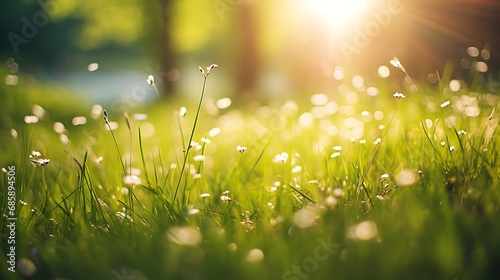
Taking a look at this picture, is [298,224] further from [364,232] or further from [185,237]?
[185,237]

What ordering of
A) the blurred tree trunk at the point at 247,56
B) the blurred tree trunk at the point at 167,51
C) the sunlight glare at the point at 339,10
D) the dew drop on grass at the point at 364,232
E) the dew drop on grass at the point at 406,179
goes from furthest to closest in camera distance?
the blurred tree trunk at the point at 167,51
the blurred tree trunk at the point at 247,56
the sunlight glare at the point at 339,10
the dew drop on grass at the point at 406,179
the dew drop on grass at the point at 364,232

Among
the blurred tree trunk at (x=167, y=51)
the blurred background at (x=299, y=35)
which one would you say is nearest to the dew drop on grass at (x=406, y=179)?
the blurred background at (x=299, y=35)

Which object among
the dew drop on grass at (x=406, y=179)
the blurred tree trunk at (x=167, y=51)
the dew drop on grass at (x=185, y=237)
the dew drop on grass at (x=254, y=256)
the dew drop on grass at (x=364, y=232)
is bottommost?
the dew drop on grass at (x=254, y=256)

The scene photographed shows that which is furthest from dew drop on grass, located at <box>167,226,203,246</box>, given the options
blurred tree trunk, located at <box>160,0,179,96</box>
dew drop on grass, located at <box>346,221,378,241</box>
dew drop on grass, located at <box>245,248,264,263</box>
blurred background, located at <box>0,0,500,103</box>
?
blurred tree trunk, located at <box>160,0,179,96</box>

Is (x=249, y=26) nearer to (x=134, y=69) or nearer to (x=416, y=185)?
(x=416, y=185)

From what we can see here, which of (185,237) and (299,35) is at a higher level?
(299,35)

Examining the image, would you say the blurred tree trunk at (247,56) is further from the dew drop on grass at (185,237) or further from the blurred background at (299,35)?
the dew drop on grass at (185,237)

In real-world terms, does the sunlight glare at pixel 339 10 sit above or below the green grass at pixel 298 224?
above

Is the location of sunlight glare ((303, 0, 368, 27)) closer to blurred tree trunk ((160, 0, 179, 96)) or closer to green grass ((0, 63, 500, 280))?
green grass ((0, 63, 500, 280))

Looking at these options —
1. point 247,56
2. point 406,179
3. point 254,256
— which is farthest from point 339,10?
point 254,256
